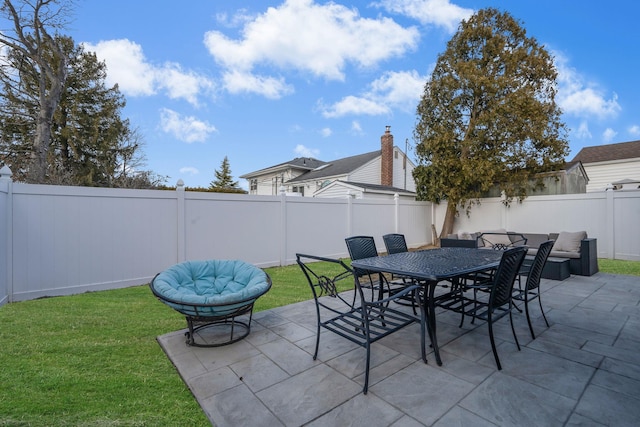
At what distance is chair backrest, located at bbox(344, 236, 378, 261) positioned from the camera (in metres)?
4.08

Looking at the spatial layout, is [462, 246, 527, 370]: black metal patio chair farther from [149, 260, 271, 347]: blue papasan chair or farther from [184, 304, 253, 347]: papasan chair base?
[184, 304, 253, 347]: papasan chair base

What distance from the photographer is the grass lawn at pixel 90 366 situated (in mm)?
1944

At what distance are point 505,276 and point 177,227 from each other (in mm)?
5542

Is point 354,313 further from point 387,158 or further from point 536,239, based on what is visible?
point 387,158

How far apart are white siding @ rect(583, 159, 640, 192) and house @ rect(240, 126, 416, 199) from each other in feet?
28.8

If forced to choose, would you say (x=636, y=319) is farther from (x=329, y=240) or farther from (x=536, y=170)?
(x=536, y=170)

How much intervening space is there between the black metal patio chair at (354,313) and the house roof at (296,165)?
12.8 m

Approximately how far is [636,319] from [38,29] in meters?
14.9

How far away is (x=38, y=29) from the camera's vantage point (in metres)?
9.02

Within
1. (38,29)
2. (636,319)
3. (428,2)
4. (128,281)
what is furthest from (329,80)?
(636,319)

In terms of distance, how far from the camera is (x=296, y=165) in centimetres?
2019

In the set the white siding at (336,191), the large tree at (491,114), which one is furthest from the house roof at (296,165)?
the large tree at (491,114)

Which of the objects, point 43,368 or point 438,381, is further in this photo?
point 43,368

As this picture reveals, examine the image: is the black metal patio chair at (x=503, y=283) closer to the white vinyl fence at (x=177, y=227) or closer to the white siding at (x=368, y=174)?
the white vinyl fence at (x=177, y=227)
